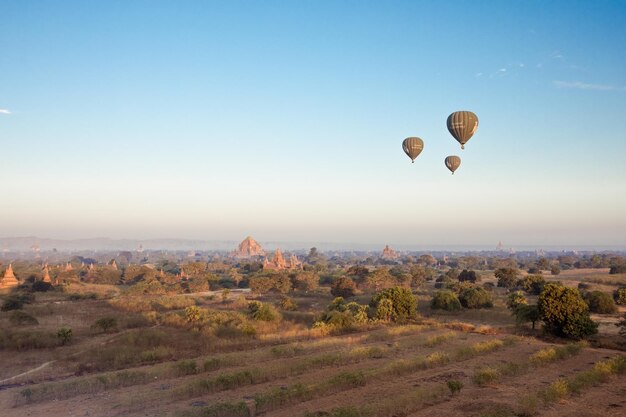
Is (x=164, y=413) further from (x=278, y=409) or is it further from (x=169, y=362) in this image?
(x=169, y=362)

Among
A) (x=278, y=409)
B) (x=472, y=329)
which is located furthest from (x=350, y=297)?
(x=278, y=409)

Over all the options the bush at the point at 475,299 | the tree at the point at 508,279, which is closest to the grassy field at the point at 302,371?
the bush at the point at 475,299

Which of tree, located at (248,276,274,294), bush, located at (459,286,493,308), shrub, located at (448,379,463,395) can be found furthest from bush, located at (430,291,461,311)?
tree, located at (248,276,274,294)

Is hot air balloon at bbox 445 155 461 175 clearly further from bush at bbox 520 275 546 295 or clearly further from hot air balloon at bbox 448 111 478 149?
bush at bbox 520 275 546 295

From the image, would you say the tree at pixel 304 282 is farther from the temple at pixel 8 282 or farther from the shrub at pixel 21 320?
the temple at pixel 8 282

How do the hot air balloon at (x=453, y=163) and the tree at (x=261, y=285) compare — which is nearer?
the hot air balloon at (x=453, y=163)

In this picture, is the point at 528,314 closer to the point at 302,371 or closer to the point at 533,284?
the point at 302,371

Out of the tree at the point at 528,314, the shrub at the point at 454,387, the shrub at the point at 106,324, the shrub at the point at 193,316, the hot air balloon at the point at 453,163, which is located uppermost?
the hot air balloon at the point at 453,163
